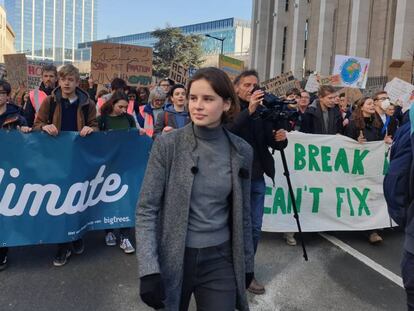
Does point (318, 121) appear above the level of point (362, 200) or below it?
above

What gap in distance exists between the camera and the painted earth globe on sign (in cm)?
1135

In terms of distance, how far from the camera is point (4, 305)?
374 cm

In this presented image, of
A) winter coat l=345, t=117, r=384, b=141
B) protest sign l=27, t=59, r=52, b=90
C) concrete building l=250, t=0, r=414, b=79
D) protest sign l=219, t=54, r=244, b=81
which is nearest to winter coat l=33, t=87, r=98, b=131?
winter coat l=345, t=117, r=384, b=141

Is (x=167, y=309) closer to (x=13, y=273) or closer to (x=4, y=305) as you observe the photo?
(x=4, y=305)

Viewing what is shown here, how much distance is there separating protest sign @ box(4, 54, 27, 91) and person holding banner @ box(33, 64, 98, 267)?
7140mm

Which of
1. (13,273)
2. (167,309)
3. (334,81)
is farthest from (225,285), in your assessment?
(334,81)

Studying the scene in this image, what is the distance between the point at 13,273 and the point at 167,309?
2775mm

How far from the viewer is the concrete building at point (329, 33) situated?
21.5 metres

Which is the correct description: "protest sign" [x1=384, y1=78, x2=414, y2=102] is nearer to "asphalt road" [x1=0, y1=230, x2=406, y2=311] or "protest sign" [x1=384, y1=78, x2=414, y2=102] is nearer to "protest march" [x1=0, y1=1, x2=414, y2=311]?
"protest march" [x1=0, y1=1, x2=414, y2=311]

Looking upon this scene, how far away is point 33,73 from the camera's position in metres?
11.4

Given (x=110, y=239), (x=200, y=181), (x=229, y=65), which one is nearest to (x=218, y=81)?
(x=200, y=181)

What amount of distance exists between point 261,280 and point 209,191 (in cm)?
249

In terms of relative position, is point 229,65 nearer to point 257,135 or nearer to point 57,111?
point 57,111

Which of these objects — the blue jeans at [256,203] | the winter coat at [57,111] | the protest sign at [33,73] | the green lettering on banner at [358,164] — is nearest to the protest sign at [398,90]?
the green lettering on banner at [358,164]
